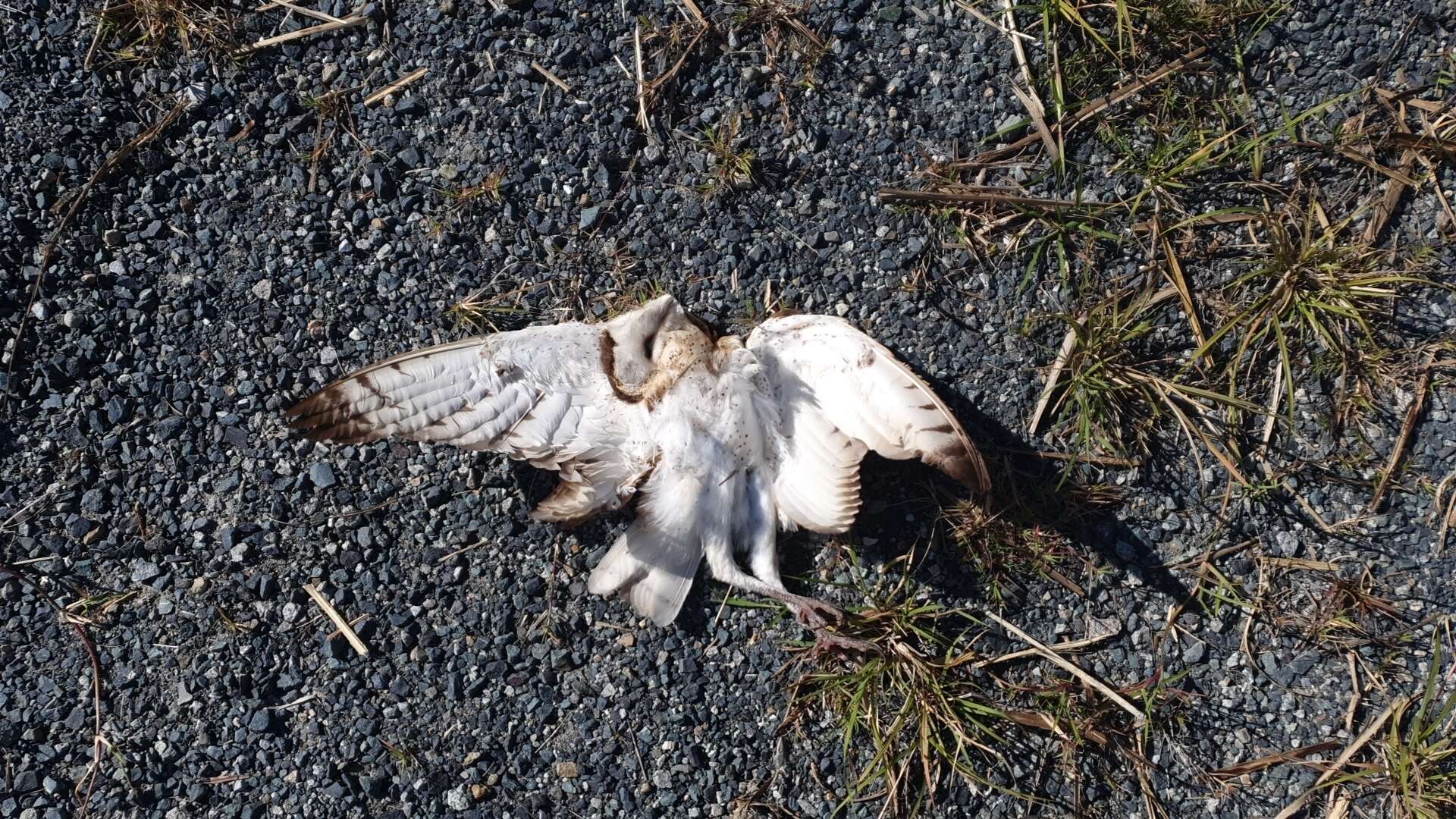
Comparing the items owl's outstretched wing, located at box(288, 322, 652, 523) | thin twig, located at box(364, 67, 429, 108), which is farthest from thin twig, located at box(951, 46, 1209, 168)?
thin twig, located at box(364, 67, 429, 108)

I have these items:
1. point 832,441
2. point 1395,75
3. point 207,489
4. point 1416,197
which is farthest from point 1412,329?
point 207,489

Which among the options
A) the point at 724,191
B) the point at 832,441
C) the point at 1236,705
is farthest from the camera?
the point at 724,191

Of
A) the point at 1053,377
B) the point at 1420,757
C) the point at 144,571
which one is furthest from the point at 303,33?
the point at 1420,757

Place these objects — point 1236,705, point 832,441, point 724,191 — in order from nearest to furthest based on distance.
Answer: point 832,441 → point 1236,705 → point 724,191

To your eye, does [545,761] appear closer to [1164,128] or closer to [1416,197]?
[1164,128]

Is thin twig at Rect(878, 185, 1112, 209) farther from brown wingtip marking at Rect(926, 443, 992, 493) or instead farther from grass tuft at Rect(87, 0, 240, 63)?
grass tuft at Rect(87, 0, 240, 63)

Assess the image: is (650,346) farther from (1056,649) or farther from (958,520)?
(1056,649)
